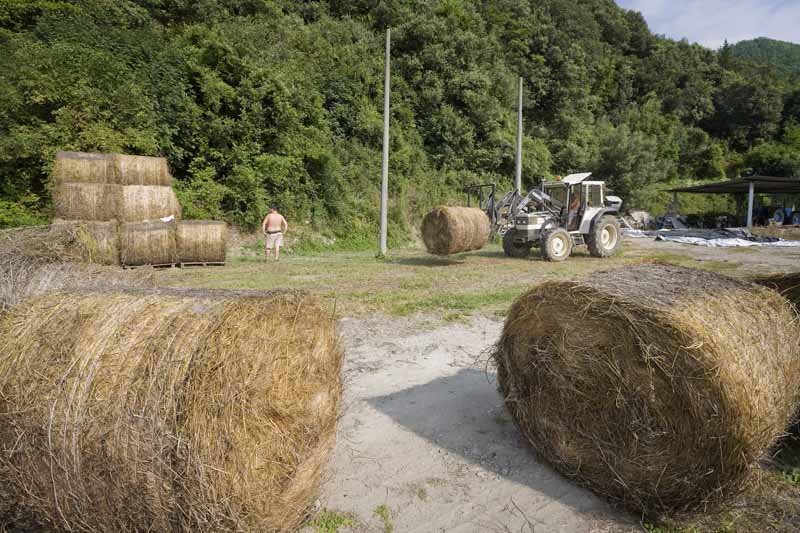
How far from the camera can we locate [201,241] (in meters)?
11.5

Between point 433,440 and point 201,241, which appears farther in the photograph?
point 201,241

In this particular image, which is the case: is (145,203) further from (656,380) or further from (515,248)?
(656,380)

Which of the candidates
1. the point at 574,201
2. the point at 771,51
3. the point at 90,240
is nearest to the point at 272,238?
the point at 90,240

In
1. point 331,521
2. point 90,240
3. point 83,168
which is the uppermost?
point 83,168

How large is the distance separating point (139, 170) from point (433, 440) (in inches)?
485

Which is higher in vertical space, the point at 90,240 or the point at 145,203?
the point at 145,203

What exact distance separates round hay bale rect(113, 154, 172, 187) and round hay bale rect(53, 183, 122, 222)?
2.20 ft

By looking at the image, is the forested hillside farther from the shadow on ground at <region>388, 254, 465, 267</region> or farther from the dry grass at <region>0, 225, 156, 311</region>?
the dry grass at <region>0, 225, 156, 311</region>

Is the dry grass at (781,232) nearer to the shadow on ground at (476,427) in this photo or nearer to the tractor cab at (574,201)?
the tractor cab at (574,201)

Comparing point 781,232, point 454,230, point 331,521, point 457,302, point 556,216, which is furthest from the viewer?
point 781,232

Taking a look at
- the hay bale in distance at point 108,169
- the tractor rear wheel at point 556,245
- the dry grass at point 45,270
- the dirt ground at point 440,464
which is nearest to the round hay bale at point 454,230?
the tractor rear wheel at point 556,245

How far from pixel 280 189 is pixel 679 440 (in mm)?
16444

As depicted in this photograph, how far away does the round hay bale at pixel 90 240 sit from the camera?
662 centimetres

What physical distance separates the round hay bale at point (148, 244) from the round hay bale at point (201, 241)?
20 cm
